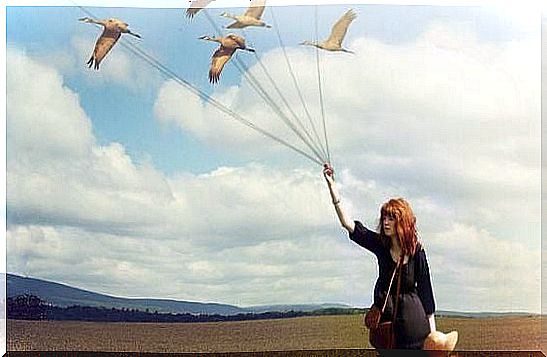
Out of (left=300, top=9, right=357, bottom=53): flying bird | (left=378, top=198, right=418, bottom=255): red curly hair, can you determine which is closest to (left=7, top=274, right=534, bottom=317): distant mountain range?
(left=378, top=198, right=418, bottom=255): red curly hair

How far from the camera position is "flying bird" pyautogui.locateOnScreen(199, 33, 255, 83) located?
536 cm

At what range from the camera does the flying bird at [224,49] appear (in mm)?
5355

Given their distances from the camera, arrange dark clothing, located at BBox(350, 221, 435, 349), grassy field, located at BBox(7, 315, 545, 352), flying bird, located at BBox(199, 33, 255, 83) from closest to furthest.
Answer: dark clothing, located at BBox(350, 221, 435, 349) → grassy field, located at BBox(7, 315, 545, 352) → flying bird, located at BBox(199, 33, 255, 83)

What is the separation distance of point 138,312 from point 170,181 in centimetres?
67

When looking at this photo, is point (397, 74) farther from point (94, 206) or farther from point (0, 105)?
point (0, 105)

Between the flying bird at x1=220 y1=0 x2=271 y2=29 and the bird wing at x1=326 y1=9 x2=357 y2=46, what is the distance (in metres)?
0.32

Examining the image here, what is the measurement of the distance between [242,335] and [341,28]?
62.8 inches

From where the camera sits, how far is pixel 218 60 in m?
5.36

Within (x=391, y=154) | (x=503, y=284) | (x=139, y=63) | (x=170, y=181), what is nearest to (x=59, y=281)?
(x=170, y=181)

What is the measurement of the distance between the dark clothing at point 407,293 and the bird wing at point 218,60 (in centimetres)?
105

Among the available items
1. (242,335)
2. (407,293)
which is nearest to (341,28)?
(407,293)

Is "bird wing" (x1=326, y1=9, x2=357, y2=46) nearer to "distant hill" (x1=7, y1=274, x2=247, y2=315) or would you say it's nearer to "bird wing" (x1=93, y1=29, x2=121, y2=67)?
"bird wing" (x1=93, y1=29, x2=121, y2=67)

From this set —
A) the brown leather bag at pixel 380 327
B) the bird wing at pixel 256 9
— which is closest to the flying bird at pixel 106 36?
the bird wing at pixel 256 9

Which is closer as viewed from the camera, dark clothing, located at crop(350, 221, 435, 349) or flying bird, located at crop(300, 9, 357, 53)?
dark clothing, located at crop(350, 221, 435, 349)
